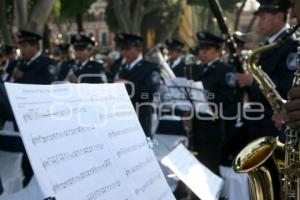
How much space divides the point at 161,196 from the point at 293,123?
55 centimetres

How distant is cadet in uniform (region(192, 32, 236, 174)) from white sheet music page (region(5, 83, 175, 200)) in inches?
160

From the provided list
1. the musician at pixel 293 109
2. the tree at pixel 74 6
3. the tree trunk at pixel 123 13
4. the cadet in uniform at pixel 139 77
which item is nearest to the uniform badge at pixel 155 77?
the cadet in uniform at pixel 139 77

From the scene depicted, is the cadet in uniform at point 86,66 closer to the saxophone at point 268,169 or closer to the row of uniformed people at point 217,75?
the row of uniformed people at point 217,75

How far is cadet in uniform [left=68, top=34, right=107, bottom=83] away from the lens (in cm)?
870

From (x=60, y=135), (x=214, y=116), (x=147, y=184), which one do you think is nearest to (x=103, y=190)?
(x=60, y=135)

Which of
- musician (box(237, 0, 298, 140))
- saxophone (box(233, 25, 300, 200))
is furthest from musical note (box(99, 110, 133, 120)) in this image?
musician (box(237, 0, 298, 140))

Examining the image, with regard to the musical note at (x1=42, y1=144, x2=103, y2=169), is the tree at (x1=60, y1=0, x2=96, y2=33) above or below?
below

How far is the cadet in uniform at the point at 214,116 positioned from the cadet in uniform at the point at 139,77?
0.62 metres

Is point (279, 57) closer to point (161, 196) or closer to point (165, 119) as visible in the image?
point (161, 196)

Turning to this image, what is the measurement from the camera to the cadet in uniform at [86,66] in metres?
8.70

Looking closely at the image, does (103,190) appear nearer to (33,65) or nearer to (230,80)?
(230,80)

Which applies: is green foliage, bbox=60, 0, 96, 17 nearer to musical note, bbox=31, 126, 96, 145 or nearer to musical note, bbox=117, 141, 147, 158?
musical note, bbox=117, 141, 147, 158

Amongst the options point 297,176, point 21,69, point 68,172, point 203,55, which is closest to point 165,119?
point 203,55

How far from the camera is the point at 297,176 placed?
7.77 ft
